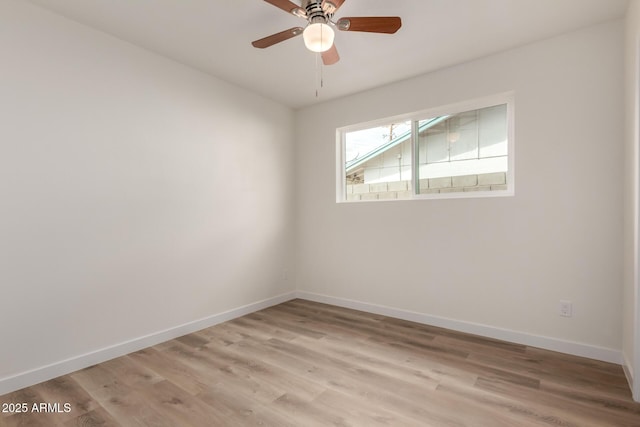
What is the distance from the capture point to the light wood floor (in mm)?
1713

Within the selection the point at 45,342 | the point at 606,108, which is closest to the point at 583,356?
the point at 606,108

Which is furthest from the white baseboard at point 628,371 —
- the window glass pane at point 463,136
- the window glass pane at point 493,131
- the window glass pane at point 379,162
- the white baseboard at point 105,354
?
the white baseboard at point 105,354

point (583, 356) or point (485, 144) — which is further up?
point (485, 144)

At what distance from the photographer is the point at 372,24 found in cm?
192

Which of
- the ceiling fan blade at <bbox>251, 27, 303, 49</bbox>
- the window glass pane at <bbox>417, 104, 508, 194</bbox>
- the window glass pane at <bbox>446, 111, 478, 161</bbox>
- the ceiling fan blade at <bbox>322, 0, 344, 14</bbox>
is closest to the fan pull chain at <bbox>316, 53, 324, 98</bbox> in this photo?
the ceiling fan blade at <bbox>251, 27, 303, 49</bbox>

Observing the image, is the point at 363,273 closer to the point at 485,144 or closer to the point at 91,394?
the point at 485,144

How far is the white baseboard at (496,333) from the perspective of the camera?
2.33 meters

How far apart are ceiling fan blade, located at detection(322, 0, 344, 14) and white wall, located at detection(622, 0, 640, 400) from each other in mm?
1825

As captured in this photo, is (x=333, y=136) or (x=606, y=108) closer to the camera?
(x=606, y=108)

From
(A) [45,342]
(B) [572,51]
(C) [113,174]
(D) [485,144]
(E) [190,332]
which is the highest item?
(B) [572,51]

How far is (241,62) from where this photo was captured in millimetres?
2936

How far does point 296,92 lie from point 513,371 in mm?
3391

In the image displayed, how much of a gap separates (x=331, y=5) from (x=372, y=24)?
28cm

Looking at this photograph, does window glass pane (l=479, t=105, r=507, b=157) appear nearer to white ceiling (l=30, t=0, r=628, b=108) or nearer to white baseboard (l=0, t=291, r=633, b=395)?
white ceiling (l=30, t=0, r=628, b=108)
